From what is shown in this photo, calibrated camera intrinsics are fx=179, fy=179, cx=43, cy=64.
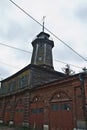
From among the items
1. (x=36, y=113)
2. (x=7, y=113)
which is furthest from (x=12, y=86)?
(x=36, y=113)

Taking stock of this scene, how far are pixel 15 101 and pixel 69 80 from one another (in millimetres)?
12206

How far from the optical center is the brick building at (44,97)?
15.9 metres

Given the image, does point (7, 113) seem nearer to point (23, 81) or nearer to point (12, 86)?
point (12, 86)

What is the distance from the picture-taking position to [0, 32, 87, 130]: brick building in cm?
1593

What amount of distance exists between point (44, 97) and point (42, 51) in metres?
12.2

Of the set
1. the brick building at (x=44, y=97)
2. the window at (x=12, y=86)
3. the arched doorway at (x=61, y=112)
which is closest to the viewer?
the brick building at (x=44, y=97)

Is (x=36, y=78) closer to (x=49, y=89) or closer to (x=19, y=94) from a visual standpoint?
(x=19, y=94)

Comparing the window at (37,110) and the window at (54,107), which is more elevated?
the window at (54,107)

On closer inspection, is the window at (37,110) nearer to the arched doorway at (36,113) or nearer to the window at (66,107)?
the arched doorway at (36,113)

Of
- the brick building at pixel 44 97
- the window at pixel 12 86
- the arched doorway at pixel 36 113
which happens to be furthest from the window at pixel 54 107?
the window at pixel 12 86

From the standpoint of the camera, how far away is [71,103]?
16.5 meters

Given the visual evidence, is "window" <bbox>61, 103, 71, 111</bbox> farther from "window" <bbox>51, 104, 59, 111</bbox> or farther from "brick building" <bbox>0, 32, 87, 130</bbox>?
"window" <bbox>51, 104, 59, 111</bbox>

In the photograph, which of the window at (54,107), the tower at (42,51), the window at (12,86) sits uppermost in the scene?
the tower at (42,51)

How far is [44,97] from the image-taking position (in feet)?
66.5
